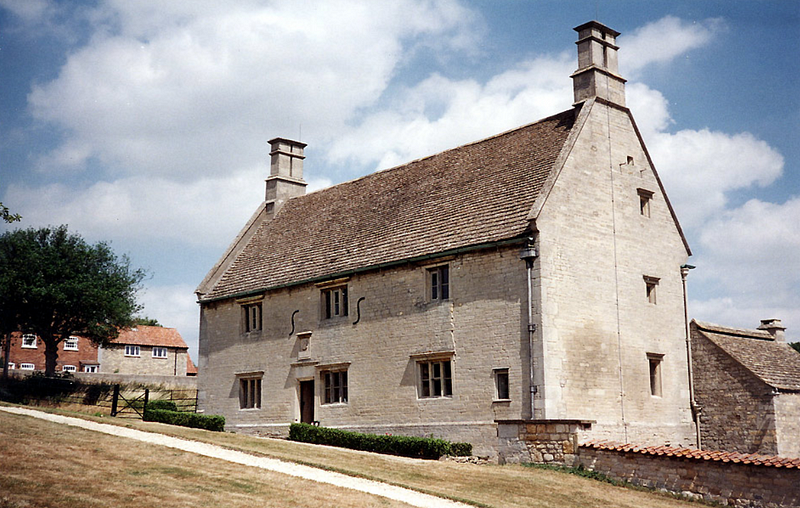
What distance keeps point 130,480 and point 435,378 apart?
13.0m

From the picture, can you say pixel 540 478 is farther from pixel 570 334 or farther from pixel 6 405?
pixel 6 405

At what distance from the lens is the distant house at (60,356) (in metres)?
64.2

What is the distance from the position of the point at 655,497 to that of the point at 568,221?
928 cm

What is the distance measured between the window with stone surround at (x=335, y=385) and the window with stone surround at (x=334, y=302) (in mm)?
2180

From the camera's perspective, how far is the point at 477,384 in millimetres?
26016

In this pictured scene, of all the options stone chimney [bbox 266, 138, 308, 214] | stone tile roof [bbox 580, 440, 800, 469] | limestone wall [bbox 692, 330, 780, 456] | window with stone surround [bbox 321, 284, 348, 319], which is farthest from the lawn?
stone chimney [bbox 266, 138, 308, 214]

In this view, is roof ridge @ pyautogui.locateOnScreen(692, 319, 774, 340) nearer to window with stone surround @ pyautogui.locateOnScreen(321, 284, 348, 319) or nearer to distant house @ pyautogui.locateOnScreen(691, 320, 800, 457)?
distant house @ pyautogui.locateOnScreen(691, 320, 800, 457)

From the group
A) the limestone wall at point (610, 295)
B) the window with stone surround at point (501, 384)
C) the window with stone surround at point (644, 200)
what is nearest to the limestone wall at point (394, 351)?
the window with stone surround at point (501, 384)

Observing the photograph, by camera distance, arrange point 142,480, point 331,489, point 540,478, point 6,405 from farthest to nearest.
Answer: point 6,405 < point 540,478 < point 331,489 < point 142,480

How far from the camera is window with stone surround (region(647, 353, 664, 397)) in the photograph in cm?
2857

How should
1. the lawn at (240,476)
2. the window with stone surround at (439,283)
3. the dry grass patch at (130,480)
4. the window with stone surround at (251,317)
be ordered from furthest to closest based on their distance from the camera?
the window with stone surround at (251,317) < the window with stone surround at (439,283) < the lawn at (240,476) < the dry grass patch at (130,480)

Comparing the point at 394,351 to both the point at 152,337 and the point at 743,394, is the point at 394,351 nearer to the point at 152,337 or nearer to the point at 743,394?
the point at 743,394

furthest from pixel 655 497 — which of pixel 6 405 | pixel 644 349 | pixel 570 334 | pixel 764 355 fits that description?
pixel 6 405

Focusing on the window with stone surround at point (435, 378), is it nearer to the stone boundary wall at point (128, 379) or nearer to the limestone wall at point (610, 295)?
the limestone wall at point (610, 295)
